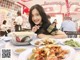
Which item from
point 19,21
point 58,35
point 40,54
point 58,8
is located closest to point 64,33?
point 58,35

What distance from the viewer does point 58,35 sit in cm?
88

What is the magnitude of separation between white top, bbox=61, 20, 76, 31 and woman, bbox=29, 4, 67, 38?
1.3 inches

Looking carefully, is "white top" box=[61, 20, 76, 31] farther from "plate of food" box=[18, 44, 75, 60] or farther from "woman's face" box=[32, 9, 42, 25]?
"plate of food" box=[18, 44, 75, 60]

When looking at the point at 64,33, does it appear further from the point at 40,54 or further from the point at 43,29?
the point at 40,54

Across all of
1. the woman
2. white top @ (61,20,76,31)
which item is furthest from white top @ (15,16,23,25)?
white top @ (61,20,76,31)

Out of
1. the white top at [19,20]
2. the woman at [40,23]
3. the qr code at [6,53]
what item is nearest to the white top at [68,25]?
the woman at [40,23]

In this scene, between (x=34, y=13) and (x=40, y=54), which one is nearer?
(x=40, y=54)

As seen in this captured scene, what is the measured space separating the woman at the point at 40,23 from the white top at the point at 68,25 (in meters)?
0.03

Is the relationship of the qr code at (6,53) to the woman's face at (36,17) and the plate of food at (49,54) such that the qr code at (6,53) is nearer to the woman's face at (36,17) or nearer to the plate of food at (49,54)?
the plate of food at (49,54)

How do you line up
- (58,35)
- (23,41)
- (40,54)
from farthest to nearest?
(58,35), (23,41), (40,54)

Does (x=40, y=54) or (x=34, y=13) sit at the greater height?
(x=34, y=13)

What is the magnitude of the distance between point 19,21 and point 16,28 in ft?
0.13

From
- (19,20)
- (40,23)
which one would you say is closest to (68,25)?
(40,23)

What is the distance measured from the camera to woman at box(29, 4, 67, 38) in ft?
2.89
